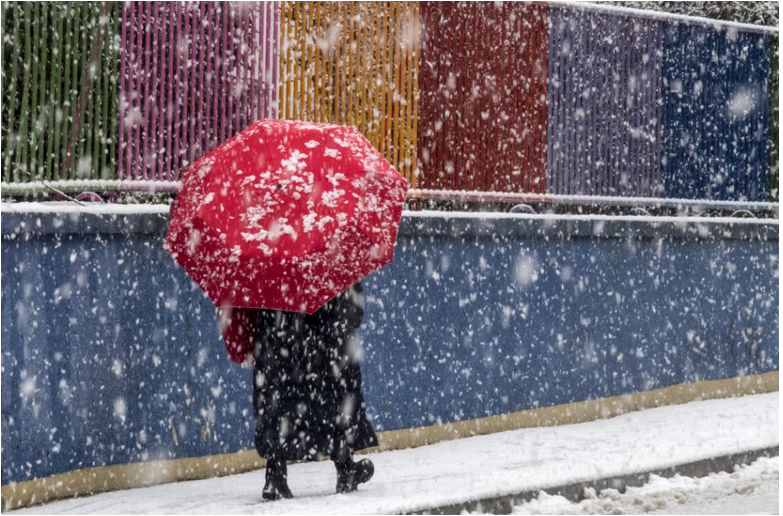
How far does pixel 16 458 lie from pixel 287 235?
2.10 metres

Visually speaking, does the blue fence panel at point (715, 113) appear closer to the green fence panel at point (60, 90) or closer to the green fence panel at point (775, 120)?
the green fence panel at point (775, 120)

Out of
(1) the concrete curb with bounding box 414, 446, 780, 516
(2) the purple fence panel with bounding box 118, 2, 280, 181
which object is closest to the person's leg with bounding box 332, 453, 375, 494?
(1) the concrete curb with bounding box 414, 446, 780, 516

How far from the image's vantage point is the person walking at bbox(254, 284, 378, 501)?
245 inches

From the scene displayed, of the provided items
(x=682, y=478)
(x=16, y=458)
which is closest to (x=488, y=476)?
(x=682, y=478)

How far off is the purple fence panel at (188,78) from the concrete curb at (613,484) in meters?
3.33

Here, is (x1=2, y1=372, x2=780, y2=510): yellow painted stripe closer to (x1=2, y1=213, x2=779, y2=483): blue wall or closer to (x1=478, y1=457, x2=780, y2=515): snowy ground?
(x1=2, y1=213, x2=779, y2=483): blue wall

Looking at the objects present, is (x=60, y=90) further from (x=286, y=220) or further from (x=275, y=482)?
(x=275, y=482)

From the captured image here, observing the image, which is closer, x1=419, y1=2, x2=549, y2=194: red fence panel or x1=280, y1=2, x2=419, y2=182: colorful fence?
x1=280, y1=2, x2=419, y2=182: colorful fence

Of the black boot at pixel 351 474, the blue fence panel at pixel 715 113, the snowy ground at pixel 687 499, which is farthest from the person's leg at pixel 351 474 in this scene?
the blue fence panel at pixel 715 113

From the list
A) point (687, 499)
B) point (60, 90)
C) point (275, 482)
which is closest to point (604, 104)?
point (687, 499)

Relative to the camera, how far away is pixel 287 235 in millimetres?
5840

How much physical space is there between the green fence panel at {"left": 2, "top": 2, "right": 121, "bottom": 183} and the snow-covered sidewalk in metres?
2.28

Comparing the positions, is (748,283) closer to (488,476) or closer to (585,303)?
(585,303)

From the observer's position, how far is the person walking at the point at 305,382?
623cm
